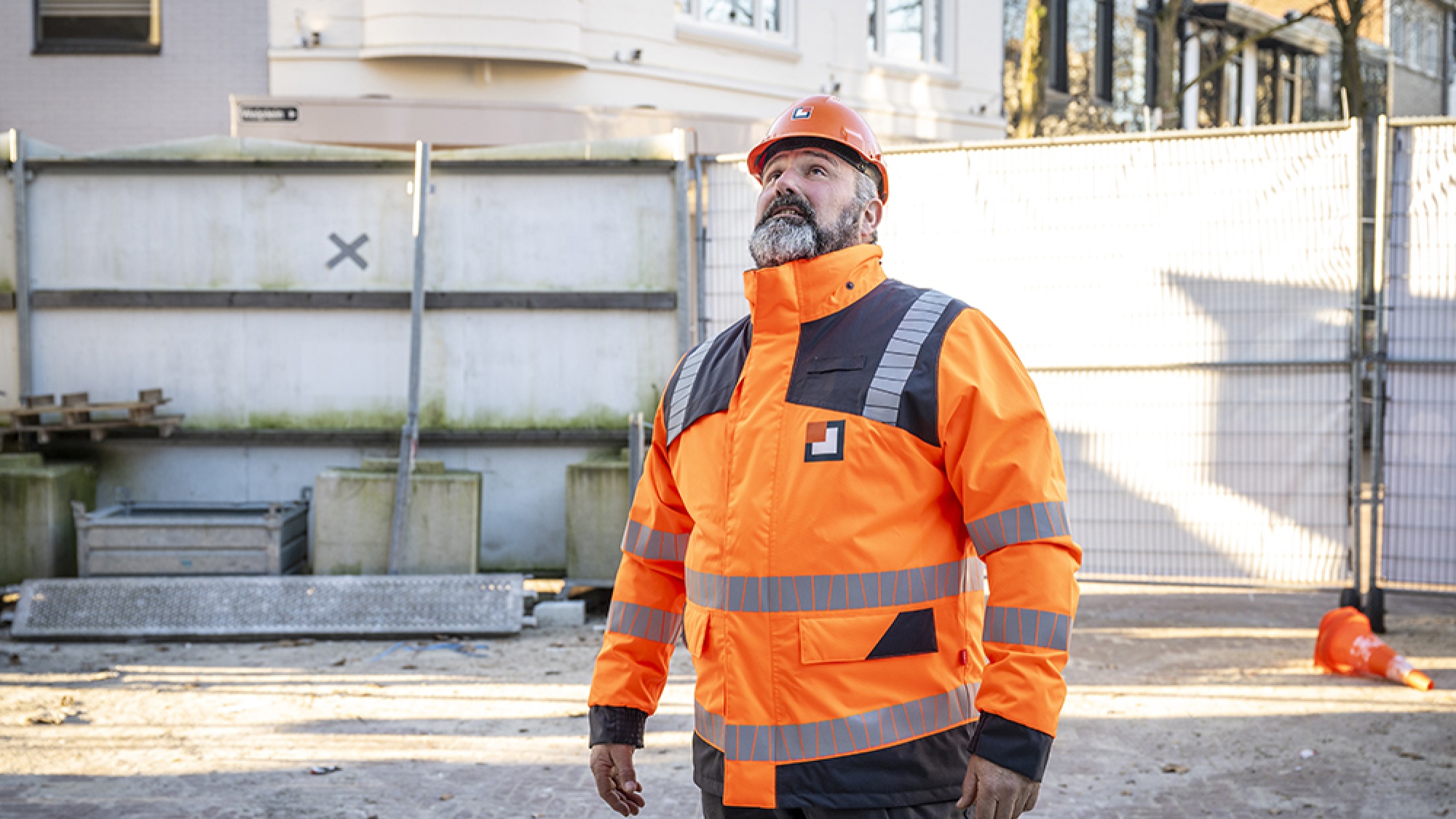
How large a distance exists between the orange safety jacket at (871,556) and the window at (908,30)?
14152mm

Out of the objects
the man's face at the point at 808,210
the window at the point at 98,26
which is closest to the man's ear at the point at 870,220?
the man's face at the point at 808,210

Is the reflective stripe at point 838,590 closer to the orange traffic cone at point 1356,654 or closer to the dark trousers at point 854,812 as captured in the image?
the dark trousers at point 854,812

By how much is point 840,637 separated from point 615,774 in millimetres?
767

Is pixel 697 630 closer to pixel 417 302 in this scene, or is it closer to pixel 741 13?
pixel 417 302

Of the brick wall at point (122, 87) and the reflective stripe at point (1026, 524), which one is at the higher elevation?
the brick wall at point (122, 87)

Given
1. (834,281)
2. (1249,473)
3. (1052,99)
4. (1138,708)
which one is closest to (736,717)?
(834,281)

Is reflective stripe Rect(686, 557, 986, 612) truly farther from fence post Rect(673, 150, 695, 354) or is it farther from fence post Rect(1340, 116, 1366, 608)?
fence post Rect(673, 150, 695, 354)

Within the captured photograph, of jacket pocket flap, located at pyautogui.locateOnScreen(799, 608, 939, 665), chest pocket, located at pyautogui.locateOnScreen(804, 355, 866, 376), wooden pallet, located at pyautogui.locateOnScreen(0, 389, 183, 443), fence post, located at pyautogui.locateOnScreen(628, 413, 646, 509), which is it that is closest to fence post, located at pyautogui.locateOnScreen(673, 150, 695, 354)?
fence post, located at pyautogui.locateOnScreen(628, 413, 646, 509)

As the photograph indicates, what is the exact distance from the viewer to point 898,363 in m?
2.56

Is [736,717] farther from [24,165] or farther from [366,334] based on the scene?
[24,165]

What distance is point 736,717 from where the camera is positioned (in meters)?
2.53

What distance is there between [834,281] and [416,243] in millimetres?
6566

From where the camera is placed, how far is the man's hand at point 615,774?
2887 millimetres

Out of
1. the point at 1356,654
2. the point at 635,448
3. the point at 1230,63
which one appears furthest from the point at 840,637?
the point at 1230,63
